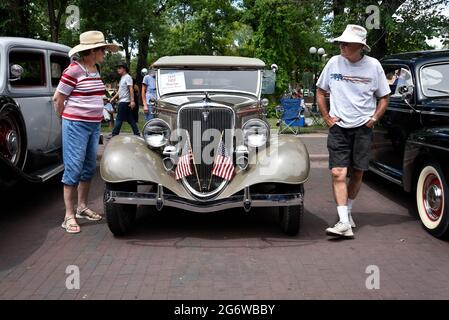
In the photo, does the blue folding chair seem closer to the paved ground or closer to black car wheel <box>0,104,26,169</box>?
the paved ground

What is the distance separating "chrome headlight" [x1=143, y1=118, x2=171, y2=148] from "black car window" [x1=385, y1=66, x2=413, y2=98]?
311 cm

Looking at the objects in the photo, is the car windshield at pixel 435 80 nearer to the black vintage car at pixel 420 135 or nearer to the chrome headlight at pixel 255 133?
the black vintage car at pixel 420 135

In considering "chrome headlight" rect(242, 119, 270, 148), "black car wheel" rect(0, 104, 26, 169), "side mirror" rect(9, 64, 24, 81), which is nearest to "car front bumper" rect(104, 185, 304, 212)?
"chrome headlight" rect(242, 119, 270, 148)

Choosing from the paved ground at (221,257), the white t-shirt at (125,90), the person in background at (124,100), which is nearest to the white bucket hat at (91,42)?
the paved ground at (221,257)

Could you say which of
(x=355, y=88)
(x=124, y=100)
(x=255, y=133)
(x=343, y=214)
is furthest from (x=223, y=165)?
(x=124, y=100)

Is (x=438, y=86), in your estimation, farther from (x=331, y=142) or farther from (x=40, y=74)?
(x=40, y=74)

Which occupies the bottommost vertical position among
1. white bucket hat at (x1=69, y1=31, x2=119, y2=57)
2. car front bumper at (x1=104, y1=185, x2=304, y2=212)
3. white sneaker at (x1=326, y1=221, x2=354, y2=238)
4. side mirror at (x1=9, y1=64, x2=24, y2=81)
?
white sneaker at (x1=326, y1=221, x2=354, y2=238)

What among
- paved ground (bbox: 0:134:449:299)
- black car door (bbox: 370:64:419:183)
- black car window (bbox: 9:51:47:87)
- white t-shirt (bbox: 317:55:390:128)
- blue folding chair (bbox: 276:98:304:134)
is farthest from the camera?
blue folding chair (bbox: 276:98:304:134)

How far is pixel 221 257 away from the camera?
4426mm

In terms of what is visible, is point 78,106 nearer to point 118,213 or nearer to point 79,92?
point 79,92

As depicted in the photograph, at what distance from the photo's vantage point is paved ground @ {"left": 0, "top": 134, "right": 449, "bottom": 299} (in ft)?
12.2

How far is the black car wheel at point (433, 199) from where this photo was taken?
481cm

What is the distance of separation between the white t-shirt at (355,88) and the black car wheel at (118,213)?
88.3 inches
